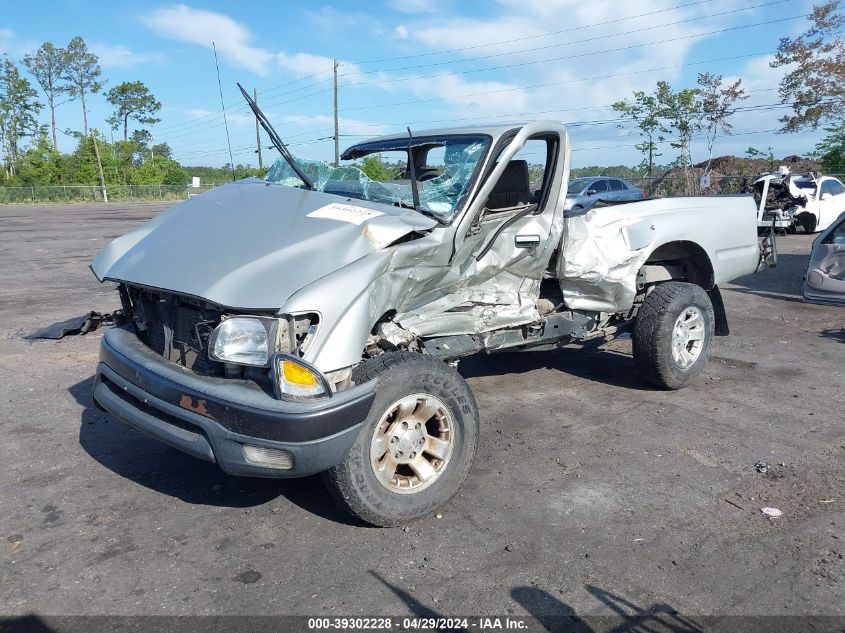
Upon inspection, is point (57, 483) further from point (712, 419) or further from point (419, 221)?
point (712, 419)

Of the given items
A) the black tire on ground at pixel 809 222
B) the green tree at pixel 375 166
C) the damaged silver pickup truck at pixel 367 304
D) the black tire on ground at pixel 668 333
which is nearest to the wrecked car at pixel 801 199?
the black tire on ground at pixel 809 222

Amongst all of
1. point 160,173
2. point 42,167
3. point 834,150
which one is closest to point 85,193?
point 42,167

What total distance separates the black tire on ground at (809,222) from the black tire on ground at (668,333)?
1626 centimetres

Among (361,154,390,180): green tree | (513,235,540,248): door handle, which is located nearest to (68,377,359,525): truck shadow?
(513,235,540,248): door handle

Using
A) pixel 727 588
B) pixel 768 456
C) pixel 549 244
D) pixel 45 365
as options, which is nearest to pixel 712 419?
pixel 768 456

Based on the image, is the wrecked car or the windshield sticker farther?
the wrecked car

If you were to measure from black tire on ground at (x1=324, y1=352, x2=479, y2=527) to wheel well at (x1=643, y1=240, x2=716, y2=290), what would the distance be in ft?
8.94

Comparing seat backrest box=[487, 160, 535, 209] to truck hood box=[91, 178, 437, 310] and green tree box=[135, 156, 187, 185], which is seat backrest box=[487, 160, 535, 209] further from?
green tree box=[135, 156, 187, 185]

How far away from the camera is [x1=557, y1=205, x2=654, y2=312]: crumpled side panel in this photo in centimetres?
518

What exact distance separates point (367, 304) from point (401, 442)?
74cm

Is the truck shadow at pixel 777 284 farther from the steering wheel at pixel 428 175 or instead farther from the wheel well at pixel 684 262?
the steering wheel at pixel 428 175

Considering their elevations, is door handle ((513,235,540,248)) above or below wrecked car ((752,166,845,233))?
above

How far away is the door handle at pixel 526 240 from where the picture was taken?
15.3ft

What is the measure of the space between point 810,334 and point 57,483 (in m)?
7.53
